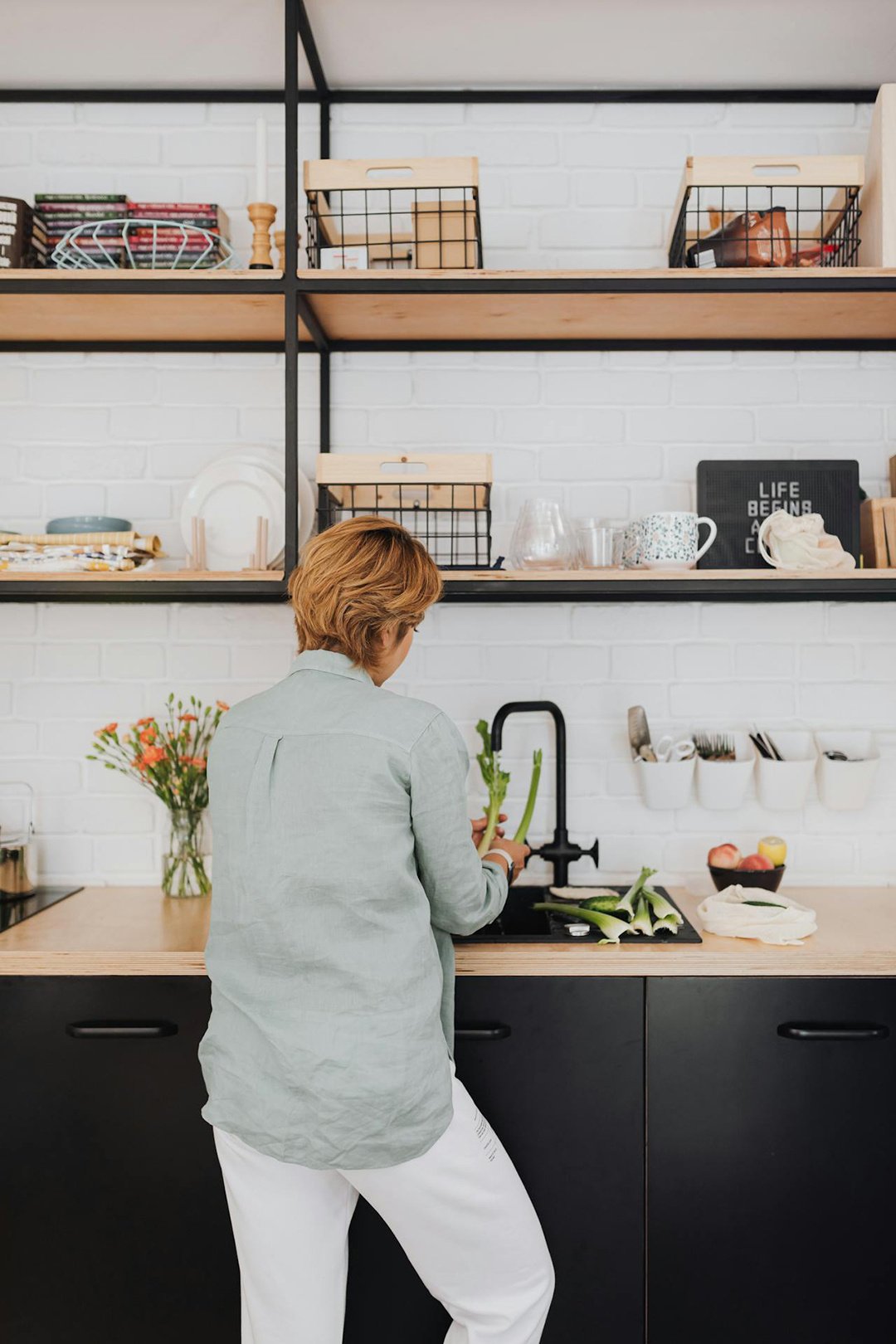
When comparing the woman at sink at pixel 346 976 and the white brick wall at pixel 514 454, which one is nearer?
the woman at sink at pixel 346 976

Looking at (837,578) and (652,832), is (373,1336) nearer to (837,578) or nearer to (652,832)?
(652,832)

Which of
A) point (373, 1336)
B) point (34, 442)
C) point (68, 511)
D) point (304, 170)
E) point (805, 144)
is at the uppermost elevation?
point (805, 144)

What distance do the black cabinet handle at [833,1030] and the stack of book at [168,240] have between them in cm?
180

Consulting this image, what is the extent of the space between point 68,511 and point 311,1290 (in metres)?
1.61

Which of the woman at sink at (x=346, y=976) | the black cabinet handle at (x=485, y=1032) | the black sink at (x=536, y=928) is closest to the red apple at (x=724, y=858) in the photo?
the black sink at (x=536, y=928)

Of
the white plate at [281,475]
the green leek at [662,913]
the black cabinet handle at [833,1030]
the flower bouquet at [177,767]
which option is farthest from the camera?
the white plate at [281,475]

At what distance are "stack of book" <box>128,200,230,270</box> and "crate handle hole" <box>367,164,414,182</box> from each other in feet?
1.09

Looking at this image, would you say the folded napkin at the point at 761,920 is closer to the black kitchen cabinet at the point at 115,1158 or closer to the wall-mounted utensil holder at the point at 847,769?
the wall-mounted utensil holder at the point at 847,769

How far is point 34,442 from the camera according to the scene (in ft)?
7.13

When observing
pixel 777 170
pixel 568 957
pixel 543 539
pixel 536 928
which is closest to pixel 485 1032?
pixel 568 957

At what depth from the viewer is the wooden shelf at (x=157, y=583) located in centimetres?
181

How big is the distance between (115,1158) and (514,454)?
1579 mm

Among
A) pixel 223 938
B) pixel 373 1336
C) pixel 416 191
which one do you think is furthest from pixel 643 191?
pixel 373 1336

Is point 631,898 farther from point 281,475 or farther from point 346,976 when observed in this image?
point 281,475
